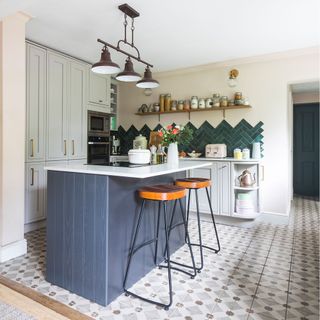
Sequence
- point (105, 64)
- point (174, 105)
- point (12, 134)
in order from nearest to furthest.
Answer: point (105, 64) < point (12, 134) < point (174, 105)

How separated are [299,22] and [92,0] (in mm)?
2190

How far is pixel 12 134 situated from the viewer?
2.54 metres

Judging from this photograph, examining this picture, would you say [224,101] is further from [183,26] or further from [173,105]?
[183,26]

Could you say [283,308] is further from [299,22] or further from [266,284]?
[299,22]

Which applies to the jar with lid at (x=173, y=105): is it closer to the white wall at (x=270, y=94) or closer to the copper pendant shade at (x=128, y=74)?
the white wall at (x=270, y=94)

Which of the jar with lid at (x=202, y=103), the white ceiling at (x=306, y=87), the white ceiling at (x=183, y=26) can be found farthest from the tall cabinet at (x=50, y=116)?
the white ceiling at (x=306, y=87)

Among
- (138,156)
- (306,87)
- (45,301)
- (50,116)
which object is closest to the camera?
(45,301)

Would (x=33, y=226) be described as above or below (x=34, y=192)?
below

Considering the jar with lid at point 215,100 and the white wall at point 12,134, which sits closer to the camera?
the white wall at point 12,134

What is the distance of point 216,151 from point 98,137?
1.99 metres

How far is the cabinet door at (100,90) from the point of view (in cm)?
425

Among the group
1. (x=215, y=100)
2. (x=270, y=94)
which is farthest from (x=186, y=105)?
(x=270, y=94)

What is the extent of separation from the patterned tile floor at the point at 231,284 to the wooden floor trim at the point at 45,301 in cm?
5

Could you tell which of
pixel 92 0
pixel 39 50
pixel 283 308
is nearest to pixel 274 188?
pixel 283 308
